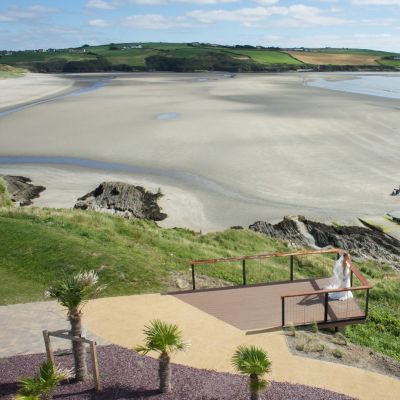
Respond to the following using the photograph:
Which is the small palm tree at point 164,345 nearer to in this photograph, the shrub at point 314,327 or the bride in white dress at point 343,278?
the shrub at point 314,327

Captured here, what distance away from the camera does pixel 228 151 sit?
41469 millimetres

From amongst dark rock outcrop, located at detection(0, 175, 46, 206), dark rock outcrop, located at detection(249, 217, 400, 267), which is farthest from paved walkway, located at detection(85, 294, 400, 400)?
dark rock outcrop, located at detection(0, 175, 46, 206)

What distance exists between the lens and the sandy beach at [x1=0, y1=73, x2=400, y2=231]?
29953mm

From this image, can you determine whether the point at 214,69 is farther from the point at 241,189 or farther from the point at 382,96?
the point at 241,189

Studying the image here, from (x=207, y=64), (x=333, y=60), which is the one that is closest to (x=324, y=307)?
(x=207, y=64)

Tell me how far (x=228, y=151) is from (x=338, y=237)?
18506 mm

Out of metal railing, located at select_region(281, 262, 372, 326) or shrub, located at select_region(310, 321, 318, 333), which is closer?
shrub, located at select_region(310, 321, 318, 333)

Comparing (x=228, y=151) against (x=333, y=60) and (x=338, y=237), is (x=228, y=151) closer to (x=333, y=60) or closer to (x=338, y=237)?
(x=338, y=237)

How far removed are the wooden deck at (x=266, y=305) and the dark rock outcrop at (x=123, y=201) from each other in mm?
13932

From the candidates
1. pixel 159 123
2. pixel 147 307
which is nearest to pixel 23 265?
pixel 147 307

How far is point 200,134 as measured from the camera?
48.3 m

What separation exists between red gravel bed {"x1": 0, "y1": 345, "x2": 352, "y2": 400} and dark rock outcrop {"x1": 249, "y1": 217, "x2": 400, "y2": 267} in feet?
47.5

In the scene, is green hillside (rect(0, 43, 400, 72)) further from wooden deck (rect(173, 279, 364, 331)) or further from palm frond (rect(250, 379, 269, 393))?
palm frond (rect(250, 379, 269, 393))

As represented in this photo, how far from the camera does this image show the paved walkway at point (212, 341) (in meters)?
9.95
